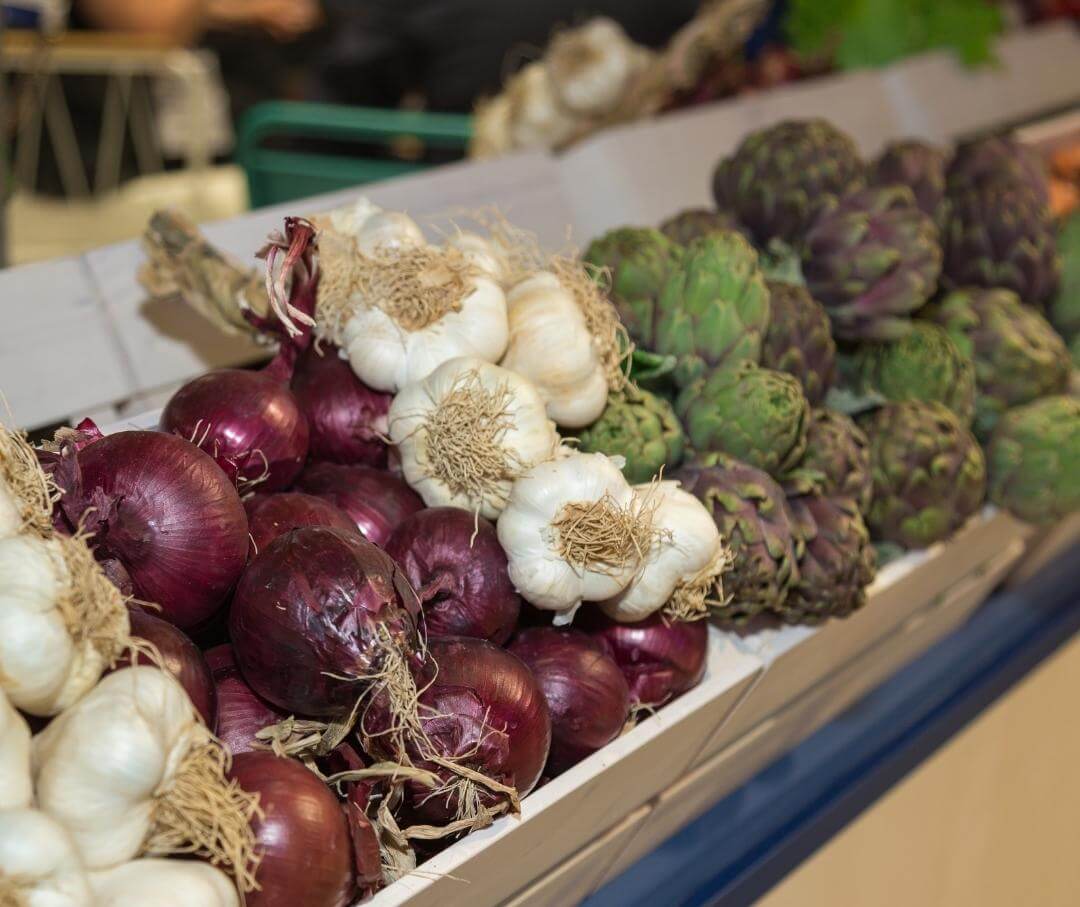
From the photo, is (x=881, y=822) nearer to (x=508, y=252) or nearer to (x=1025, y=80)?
(x=508, y=252)

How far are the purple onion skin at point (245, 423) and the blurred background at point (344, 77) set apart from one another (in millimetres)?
1189

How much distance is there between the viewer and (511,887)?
3.60 feet

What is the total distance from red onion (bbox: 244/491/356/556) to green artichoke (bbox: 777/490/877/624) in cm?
59

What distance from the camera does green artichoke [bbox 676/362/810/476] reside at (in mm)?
1393

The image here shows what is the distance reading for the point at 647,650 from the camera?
125cm

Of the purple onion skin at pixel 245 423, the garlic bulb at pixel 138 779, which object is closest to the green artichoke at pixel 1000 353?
the purple onion skin at pixel 245 423

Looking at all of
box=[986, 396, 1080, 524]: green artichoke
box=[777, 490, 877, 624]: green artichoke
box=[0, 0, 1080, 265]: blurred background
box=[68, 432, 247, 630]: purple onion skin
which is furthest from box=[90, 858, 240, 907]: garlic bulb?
box=[0, 0, 1080, 265]: blurred background

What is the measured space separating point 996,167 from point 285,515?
1.67m

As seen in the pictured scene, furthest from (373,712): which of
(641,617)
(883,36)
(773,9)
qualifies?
(773,9)

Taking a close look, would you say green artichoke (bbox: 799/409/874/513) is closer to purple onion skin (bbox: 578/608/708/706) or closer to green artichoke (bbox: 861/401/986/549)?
A: green artichoke (bbox: 861/401/986/549)

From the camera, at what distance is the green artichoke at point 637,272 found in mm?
1509

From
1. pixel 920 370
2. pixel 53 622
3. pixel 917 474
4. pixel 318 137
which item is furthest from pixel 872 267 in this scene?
pixel 318 137

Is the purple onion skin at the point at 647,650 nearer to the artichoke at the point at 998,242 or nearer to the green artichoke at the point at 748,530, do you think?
the green artichoke at the point at 748,530

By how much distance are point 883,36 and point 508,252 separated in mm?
2092
